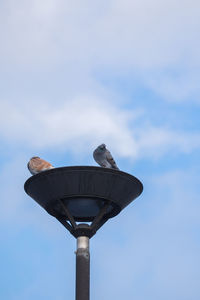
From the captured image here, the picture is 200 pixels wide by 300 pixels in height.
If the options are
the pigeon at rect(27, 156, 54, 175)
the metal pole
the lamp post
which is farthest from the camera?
the pigeon at rect(27, 156, 54, 175)

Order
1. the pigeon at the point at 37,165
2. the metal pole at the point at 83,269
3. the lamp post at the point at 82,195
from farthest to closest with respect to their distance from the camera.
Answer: the pigeon at the point at 37,165, the lamp post at the point at 82,195, the metal pole at the point at 83,269

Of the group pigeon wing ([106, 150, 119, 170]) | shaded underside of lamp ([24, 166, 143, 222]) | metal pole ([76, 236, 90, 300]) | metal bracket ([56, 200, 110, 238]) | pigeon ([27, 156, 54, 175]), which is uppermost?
pigeon wing ([106, 150, 119, 170])

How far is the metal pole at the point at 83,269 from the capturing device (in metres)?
13.3

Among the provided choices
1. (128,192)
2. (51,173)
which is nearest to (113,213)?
(128,192)

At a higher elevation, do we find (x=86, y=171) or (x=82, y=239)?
(x=86, y=171)

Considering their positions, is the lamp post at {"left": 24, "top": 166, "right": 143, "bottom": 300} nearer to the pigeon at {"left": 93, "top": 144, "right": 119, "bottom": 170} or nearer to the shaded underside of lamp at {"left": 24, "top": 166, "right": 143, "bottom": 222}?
the shaded underside of lamp at {"left": 24, "top": 166, "right": 143, "bottom": 222}

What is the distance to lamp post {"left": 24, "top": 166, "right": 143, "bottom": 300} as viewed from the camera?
45.2ft

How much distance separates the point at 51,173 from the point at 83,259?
168 centimetres

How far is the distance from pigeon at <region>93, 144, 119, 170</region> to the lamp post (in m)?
1.75

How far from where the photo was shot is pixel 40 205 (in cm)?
1457

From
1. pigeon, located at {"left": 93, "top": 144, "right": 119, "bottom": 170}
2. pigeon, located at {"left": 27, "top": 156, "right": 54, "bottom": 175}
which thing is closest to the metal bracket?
pigeon, located at {"left": 27, "top": 156, "right": 54, "bottom": 175}

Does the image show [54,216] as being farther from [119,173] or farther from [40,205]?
[119,173]

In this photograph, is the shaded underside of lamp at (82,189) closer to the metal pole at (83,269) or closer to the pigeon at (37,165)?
the metal pole at (83,269)

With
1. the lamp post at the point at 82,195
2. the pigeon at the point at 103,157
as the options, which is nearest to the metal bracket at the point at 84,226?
the lamp post at the point at 82,195
